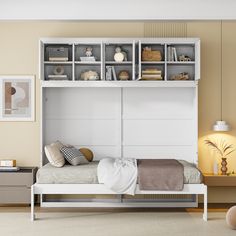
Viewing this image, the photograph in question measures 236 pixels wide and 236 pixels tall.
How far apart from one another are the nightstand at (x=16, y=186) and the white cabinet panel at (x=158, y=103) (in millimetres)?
1623

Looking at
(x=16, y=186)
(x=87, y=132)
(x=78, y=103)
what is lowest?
(x=16, y=186)

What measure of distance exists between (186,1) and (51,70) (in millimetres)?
2111

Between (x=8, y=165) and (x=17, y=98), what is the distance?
0.99m

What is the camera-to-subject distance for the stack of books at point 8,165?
662 cm

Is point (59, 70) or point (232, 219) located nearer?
point (232, 219)

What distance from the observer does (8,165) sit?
668cm

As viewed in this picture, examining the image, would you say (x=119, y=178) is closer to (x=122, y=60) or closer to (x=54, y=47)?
(x=122, y=60)

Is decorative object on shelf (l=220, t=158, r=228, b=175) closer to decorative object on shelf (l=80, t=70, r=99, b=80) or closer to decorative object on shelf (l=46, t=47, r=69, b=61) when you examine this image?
decorative object on shelf (l=80, t=70, r=99, b=80)

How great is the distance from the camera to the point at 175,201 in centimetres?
684

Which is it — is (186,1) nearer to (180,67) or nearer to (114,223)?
(180,67)

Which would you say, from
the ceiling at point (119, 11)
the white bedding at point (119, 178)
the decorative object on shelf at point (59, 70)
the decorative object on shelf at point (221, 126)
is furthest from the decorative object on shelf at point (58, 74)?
the decorative object on shelf at point (221, 126)

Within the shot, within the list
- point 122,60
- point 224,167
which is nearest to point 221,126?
point 224,167

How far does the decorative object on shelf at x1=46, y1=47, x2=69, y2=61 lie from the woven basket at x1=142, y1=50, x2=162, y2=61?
3.48ft

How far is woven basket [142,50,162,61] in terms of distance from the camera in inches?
265
